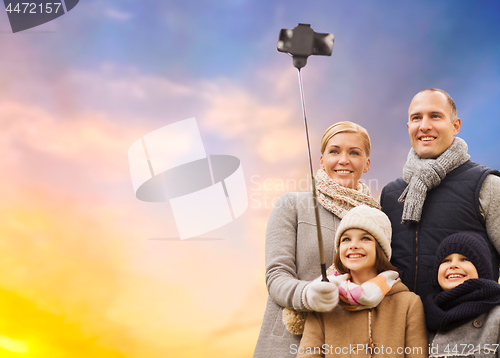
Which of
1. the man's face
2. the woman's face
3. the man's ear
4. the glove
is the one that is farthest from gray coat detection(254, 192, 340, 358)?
the man's ear

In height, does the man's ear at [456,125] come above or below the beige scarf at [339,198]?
above

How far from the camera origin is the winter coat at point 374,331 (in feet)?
7.33

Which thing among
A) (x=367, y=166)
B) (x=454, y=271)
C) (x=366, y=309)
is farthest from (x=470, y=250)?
(x=367, y=166)

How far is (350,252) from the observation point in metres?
2.39

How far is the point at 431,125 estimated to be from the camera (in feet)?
9.52

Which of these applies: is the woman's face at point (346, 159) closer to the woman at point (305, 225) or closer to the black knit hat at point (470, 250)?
the woman at point (305, 225)

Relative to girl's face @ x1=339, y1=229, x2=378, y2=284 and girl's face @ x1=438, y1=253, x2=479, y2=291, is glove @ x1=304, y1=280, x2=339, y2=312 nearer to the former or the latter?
girl's face @ x1=339, y1=229, x2=378, y2=284

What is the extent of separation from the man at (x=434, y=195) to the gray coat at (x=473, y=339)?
1.06 ft

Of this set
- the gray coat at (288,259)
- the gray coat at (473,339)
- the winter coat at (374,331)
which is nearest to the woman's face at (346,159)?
the gray coat at (288,259)

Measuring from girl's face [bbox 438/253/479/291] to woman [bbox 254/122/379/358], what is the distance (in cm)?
54

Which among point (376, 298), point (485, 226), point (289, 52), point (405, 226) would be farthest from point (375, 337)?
point (289, 52)

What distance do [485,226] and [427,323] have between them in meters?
0.79

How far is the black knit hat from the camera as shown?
239 cm

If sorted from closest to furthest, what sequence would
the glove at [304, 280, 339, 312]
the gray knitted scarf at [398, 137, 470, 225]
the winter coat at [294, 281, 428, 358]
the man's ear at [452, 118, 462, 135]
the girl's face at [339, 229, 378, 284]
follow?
the glove at [304, 280, 339, 312] < the winter coat at [294, 281, 428, 358] < the girl's face at [339, 229, 378, 284] < the gray knitted scarf at [398, 137, 470, 225] < the man's ear at [452, 118, 462, 135]
